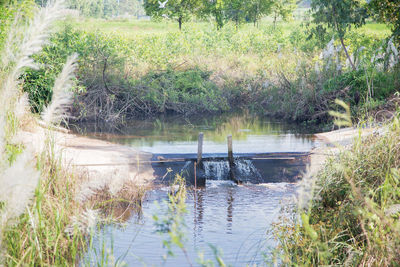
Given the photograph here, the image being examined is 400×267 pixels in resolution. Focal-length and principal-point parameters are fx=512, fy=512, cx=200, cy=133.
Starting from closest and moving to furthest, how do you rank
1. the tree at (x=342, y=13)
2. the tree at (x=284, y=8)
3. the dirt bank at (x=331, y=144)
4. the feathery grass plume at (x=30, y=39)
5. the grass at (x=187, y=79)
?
the feathery grass plume at (x=30, y=39) < the dirt bank at (x=331, y=144) < the grass at (x=187, y=79) < the tree at (x=342, y=13) < the tree at (x=284, y=8)

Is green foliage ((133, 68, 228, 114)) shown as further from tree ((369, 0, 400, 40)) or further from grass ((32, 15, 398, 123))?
tree ((369, 0, 400, 40))

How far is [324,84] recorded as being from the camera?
1353cm

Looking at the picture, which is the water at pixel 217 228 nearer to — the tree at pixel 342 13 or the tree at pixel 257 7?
the tree at pixel 342 13

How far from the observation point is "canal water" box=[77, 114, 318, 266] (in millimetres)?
5359

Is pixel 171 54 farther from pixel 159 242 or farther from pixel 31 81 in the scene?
pixel 159 242

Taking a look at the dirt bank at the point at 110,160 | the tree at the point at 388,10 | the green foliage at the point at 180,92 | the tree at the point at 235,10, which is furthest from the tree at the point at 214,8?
the dirt bank at the point at 110,160

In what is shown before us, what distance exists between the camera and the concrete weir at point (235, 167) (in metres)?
8.95

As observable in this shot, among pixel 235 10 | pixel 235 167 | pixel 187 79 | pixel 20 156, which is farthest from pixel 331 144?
pixel 235 10

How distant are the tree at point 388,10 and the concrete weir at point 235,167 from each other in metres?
4.46

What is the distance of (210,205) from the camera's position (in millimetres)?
7516

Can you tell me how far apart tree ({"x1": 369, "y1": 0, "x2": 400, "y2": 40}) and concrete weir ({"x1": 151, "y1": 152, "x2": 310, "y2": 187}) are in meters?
4.46

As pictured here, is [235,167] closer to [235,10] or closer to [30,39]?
[30,39]

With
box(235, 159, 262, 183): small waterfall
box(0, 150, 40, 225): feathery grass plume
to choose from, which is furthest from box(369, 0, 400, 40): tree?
box(0, 150, 40, 225): feathery grass plume

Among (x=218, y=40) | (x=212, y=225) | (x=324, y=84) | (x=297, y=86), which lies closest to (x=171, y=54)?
(x=218, y=40)
